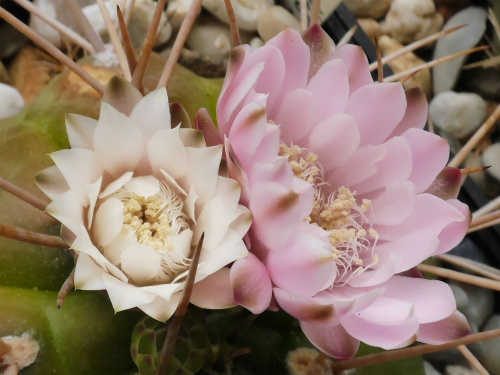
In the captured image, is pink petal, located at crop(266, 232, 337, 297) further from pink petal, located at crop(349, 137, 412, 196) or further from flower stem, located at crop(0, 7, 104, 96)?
flower stem, located at crop(0, 7, 104, 96)

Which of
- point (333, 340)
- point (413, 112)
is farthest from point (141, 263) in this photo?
point (413, 112)

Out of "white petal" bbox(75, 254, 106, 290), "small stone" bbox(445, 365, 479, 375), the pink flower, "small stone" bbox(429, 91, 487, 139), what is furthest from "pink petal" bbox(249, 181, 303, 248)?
"small stone" bbox(429, 91, 487, 139)

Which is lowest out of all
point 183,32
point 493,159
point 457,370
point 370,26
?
point 457,370

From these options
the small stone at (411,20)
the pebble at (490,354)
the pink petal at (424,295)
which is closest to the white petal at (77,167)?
the pink petal at (424,295)

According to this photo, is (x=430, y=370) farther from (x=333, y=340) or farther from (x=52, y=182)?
(x=52, y=182)

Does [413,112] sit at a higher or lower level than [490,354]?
higher

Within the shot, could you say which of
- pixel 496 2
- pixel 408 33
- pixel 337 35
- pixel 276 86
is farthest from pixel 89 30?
pixel 496 2
